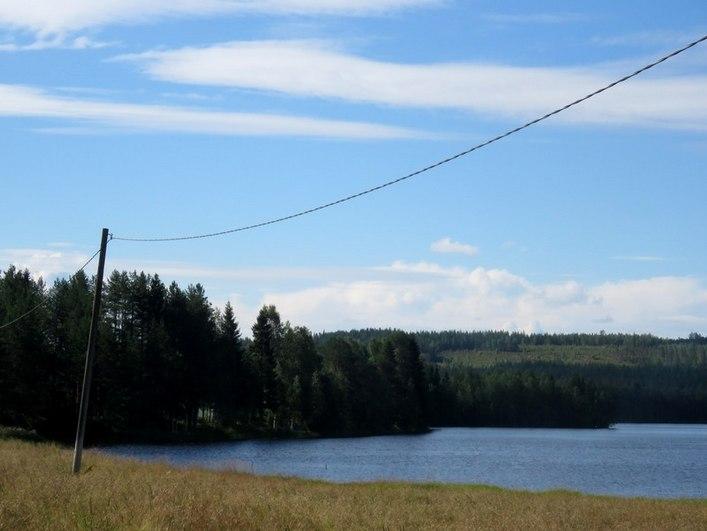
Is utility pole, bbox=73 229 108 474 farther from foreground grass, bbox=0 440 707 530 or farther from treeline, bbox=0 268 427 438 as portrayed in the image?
treeline, bbox=0 268 427 438

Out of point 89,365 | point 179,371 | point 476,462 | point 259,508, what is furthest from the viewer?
point 179,371

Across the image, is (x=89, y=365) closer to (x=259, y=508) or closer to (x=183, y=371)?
(x=259, y=508)

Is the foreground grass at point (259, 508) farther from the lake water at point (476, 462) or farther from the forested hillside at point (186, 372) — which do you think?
the forested hillside at point (186, 372)

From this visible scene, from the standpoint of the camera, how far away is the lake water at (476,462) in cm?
4703

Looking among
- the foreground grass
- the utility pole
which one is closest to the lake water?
the utility pole

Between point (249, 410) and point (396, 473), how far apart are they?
163 ft

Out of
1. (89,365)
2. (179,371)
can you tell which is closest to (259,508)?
(89,365)

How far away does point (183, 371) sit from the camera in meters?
86.4

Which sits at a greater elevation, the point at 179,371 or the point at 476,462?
the point at 179,371

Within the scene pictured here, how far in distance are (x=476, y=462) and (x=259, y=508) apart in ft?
141

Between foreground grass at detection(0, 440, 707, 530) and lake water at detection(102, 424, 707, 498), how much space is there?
15.0 m

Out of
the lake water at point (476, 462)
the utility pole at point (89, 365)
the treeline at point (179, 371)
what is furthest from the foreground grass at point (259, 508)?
the treeline at point (179, 371)

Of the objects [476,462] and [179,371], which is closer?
[476,462]

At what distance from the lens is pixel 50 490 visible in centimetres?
1959
